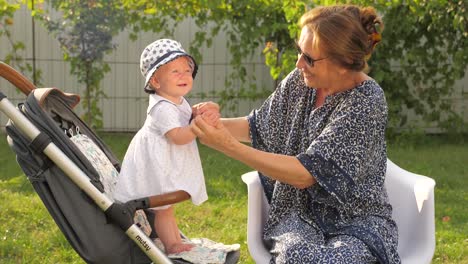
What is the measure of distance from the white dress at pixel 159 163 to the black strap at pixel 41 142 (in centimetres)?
37

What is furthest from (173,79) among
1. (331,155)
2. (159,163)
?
(331,155)

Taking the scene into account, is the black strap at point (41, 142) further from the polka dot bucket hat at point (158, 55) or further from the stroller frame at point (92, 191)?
the polka dot bucket hat at point (158, 55)

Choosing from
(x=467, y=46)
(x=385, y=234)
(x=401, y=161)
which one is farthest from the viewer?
(x=467, y=46)

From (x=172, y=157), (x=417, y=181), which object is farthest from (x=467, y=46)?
(x=172, y=157)

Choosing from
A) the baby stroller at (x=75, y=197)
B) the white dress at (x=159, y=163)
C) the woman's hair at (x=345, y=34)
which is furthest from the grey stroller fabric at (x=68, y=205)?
the woman's hair at (x=345, y=34)

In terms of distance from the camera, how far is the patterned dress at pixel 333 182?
345cm

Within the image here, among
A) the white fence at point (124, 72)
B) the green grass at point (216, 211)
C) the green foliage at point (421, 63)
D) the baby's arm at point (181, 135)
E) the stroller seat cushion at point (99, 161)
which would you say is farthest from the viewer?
the white fence at point (124, 72)

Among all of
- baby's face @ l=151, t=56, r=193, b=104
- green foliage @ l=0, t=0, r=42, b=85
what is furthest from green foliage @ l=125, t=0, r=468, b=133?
baby's face @ l=151, t=56, r=193, b=104

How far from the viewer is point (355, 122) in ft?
11.5

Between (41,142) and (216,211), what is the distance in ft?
11.1

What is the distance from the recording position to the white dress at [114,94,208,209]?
3.35 meters

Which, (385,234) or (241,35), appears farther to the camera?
(241,35)

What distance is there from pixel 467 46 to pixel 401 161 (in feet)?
5.25

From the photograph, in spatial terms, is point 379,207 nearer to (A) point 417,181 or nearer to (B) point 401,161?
(A) point 417,181
